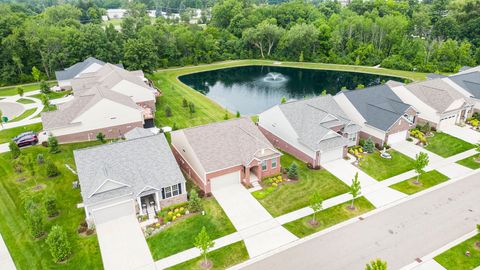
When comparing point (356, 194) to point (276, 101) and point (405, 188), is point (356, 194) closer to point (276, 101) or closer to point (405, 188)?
point (405, 188)

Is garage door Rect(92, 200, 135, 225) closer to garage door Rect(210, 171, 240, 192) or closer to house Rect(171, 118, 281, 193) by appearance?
house Rect(171, 118, 281, 193)

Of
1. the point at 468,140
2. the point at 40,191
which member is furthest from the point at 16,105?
the point at 468,140

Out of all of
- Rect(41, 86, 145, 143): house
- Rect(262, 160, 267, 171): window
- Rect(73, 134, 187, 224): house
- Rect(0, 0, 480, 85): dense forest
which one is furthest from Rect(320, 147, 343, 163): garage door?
Rect(0, 0, 480, 85): dense forest

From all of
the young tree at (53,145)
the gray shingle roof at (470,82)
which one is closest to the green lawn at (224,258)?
the young tree at (53,145)

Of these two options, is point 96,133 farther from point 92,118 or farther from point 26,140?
point 26,140

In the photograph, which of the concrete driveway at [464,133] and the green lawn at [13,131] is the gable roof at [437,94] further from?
the green lawn at [13,131]
